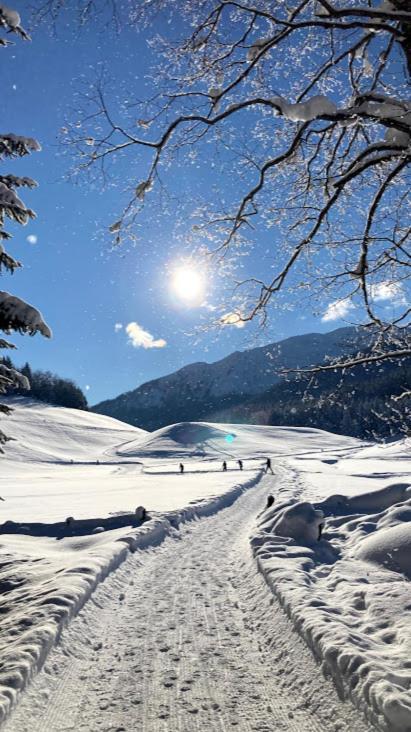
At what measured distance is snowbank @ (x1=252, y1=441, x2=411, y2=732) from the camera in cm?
371

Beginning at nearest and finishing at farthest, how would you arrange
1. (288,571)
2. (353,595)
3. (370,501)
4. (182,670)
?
1. (182,670)
2. (353,595)
3. (288,571)
4. (370,501)

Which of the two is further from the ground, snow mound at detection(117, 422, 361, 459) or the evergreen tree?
the evergreen tree

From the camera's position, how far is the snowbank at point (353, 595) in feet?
12.2

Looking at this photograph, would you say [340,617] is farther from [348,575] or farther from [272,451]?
[272,451]

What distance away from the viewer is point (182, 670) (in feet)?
14.8

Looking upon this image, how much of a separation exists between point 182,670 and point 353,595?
2.99 meters

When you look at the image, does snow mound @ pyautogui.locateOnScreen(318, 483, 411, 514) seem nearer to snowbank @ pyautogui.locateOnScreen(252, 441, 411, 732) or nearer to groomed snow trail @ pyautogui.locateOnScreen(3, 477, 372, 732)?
snowbank @ pyautogui.locateOnScreen(252, 441, 411, 732)

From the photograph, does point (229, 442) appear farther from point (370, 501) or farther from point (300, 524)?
point (300, 524)

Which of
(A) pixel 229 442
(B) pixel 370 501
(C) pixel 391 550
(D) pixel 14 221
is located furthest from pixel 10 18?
(A) pixel 229 442

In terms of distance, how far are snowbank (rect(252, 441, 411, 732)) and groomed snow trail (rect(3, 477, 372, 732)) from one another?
205 millimetres

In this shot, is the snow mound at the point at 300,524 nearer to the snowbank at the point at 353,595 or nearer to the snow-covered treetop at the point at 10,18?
the snowbank at the point at 353,595

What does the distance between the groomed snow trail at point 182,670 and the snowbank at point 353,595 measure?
0.67 ft

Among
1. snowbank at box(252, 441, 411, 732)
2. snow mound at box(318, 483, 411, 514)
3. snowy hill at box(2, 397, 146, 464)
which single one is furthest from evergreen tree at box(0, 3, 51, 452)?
snowy hill at box(2, 397, 146, 464)

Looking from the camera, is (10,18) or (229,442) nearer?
(10,18)
